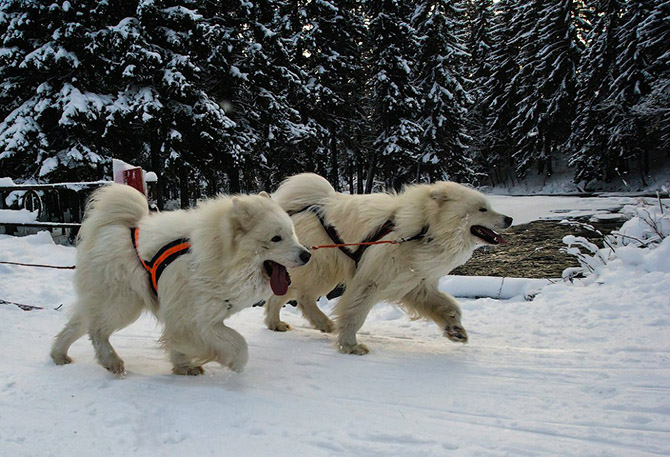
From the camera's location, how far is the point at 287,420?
2791 millimetres

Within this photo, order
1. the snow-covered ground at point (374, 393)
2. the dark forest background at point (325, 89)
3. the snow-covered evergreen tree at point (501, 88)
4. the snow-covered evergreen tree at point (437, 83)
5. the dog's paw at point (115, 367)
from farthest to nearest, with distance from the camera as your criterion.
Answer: the snow-covered evergreen tree at point (501, 88), the snow-covered evergreen tree at point (437, 83), the dark forest background at point (325, 89), the dog's paw at point (115, 367), the snow-covered ground at point (374, 393)

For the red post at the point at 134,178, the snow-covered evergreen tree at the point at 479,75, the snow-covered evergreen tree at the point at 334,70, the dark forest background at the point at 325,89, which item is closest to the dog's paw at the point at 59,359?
the red post at the point at 134,178

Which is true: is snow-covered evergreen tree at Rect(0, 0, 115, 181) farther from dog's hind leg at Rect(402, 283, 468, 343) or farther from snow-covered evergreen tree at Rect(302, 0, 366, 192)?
dog's hind leg at Rect(402, 283, 468, 343)

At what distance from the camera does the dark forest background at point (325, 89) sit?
14.5 metres

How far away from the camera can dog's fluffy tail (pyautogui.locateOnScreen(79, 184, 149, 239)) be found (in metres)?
3.89

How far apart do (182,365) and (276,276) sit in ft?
3.61

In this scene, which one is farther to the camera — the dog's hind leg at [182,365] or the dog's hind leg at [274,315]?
the dog's hind leg at [274,315]

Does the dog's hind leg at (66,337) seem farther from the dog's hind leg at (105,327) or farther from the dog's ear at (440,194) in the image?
the dog's ear at (440,194)

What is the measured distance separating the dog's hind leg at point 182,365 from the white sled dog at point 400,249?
4.93ft

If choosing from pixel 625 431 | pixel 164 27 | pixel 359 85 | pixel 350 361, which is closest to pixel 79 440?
pixel 350 361

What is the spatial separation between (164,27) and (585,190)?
3443 cm

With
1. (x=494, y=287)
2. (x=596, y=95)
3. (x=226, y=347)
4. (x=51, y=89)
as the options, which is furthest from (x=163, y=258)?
(x=596, y=95)

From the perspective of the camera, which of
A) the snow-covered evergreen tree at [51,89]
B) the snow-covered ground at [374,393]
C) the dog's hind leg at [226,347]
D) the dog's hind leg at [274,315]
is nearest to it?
the snow-covered ground at [374,393]

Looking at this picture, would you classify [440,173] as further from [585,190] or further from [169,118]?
[169,118]
